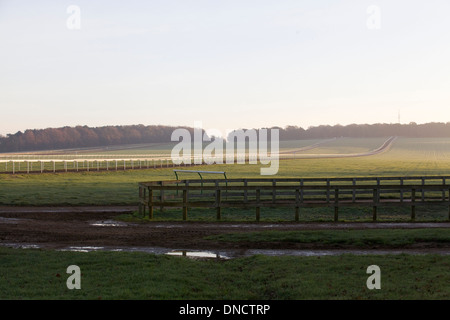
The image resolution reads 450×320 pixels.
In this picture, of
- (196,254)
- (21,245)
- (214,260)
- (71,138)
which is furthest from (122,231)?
(71,138)

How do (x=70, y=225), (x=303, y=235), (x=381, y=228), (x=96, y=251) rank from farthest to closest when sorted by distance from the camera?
(x=70, y=225) → (x=381, y=228) → (x=303, y=235) → (x=96, y=251)

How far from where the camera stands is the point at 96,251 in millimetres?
13602

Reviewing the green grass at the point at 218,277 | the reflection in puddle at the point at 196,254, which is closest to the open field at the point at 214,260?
the green grass at the point at 218,277

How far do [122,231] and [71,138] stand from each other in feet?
557

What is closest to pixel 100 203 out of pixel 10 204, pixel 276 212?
pixel 10 204

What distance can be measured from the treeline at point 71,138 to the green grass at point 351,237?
145m

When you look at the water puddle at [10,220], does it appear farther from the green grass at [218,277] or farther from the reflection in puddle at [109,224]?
the green grass at [218,277]

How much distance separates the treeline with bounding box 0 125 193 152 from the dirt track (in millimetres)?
137852

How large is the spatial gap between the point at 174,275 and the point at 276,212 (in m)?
16.2

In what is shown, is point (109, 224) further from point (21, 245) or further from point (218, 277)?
point (218, 277)

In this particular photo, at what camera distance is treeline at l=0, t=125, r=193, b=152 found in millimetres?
163562

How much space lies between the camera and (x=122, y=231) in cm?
1814
